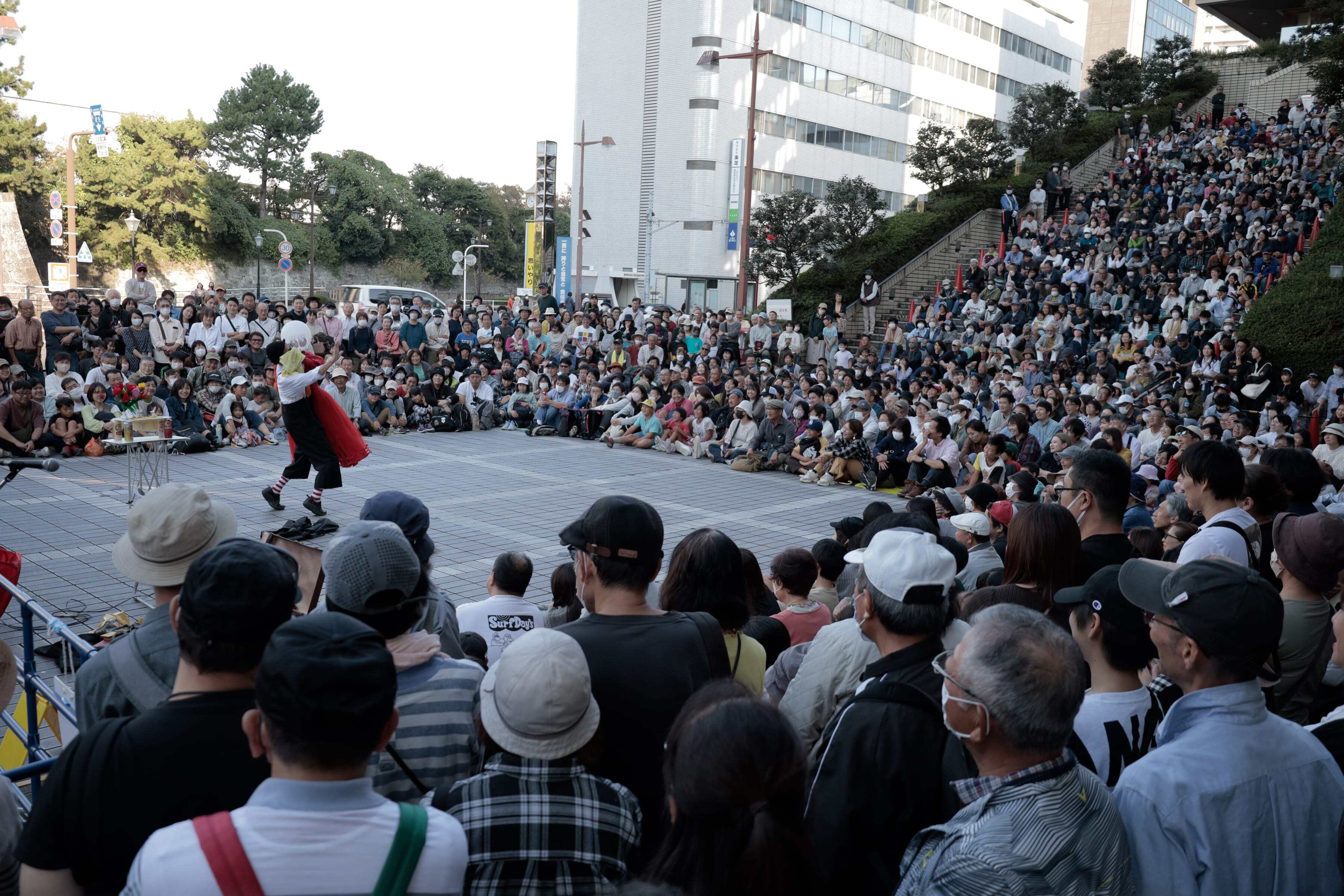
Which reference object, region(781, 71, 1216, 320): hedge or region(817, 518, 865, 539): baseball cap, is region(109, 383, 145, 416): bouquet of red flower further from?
region(781, 71, 1216, 320): hedge

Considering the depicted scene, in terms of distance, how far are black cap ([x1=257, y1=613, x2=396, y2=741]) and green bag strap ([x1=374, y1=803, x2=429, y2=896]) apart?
0.17m

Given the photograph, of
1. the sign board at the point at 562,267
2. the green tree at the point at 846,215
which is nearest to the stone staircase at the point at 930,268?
the green tree at the point at 846,215

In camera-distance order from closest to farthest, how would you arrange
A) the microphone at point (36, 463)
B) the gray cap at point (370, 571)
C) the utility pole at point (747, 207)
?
the gray cap at point (370, 571) < the microphone at point (36, 463) < the utility pole at point (747, 207)

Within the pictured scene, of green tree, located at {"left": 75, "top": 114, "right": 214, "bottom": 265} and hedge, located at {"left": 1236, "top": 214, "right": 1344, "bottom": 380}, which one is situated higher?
green tree, located at {"left": 75, "top": 114, "right": 214, "bottom": 265}

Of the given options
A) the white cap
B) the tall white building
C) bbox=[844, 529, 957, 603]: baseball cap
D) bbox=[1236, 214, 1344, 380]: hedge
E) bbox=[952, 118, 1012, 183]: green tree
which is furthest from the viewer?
the tall white building

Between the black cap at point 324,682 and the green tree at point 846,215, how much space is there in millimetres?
26315

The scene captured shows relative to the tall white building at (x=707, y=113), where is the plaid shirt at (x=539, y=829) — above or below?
below

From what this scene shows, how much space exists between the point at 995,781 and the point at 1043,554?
204 cm

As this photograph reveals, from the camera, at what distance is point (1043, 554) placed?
12.8 feet

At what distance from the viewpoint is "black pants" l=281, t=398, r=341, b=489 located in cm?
1005

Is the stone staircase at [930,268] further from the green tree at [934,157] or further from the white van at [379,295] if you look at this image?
the white van at [379,295]

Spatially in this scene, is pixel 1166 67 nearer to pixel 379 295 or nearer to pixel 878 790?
pixel 379 295

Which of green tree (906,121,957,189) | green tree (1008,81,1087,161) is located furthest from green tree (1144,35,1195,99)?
green tree (906,121,957,189)

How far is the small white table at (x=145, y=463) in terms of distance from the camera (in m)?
10.2
